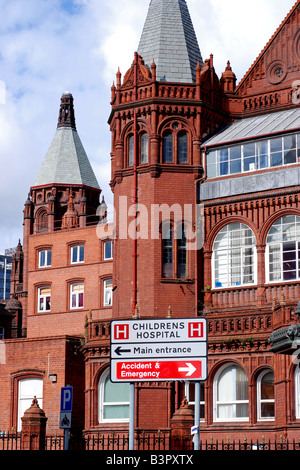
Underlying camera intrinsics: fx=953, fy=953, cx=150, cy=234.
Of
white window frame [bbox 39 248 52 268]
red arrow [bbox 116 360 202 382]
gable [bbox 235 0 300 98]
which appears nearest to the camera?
red arrow [bbox 116 360 202 382]

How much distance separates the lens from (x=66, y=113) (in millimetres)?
100312

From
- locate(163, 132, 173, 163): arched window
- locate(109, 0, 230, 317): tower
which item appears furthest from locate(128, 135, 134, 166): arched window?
locate(163, 132, 173, 163): arched window

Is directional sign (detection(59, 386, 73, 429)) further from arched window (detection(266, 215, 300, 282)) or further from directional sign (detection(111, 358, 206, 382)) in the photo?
arched window (detection(266, 215, 300, 282))

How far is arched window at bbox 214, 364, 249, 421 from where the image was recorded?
39875mm

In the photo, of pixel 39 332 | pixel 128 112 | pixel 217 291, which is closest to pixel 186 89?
pixel 128 112

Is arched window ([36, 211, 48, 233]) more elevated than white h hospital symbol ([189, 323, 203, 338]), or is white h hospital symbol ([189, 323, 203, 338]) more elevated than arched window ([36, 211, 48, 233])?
arched window ([36, 211, 48, 233])

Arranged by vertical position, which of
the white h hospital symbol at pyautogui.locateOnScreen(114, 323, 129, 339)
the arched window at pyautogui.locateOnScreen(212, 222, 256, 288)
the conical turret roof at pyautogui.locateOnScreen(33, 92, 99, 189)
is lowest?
the white h hospital symbol at pyautogui.locateOnScreen(114, 323, 129, 339)

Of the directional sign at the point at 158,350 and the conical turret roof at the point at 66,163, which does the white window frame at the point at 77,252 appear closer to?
the conical turret roof at the point at 66,163

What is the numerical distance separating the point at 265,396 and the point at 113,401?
23.2 ft

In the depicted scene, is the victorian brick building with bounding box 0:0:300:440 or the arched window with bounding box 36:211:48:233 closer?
the victorian brick building with bounding box 0:0:300:440

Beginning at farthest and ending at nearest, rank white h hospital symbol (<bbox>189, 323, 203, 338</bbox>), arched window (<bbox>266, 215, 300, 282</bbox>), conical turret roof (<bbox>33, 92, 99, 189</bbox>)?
conical turret roof (<bbox>33, 92, 99, 189</bbox>)
arched window (<bbox>266, 215, 300, 282</bbox>)
white h hospital symbol (<bbox>189, 323, 203, 338</bbox>)

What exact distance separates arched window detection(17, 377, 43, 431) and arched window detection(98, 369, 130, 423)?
5.96 metres

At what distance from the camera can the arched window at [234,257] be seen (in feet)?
141
